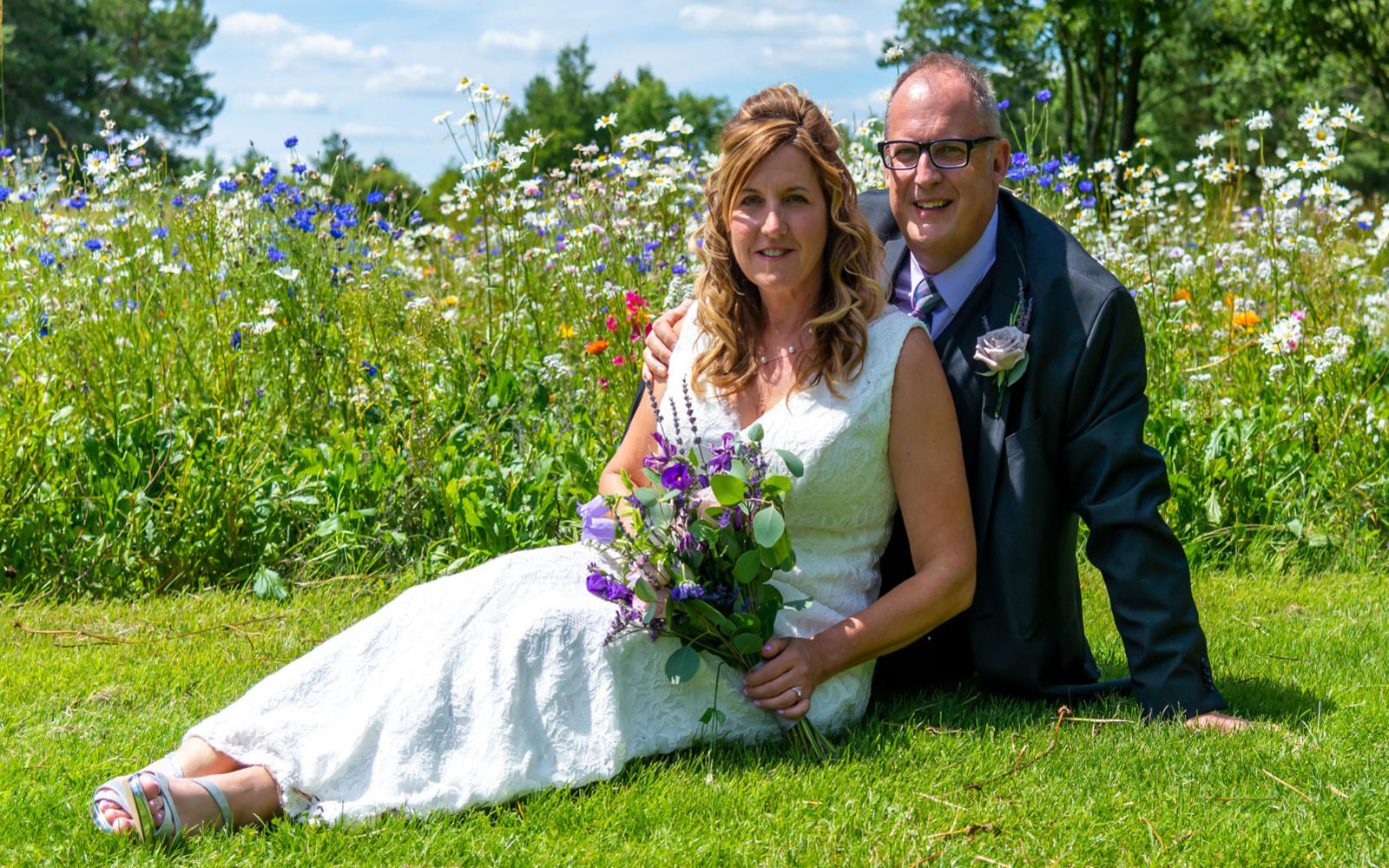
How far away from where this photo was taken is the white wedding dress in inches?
103

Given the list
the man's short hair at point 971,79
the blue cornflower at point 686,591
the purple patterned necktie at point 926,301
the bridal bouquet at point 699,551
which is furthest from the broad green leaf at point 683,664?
the man's short hair at point 971,79

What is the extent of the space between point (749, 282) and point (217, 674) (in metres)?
1.97

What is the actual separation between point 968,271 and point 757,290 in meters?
0.60

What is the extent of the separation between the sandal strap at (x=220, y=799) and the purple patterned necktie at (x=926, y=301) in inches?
80.5

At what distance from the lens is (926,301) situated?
11.0 ft

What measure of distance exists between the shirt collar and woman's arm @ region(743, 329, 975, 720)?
1.47ft

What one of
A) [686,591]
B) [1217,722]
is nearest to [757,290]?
[686,591]

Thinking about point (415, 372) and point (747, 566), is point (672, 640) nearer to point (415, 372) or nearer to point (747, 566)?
point (747, 566)

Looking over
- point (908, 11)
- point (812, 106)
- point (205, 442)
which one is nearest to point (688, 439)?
point (812, 106)

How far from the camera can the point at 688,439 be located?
3084mm

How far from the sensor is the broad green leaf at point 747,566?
106 inches

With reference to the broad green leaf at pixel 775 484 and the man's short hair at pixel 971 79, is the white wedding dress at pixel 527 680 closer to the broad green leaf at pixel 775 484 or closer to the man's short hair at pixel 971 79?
the broad green leaf at pixel 775 484

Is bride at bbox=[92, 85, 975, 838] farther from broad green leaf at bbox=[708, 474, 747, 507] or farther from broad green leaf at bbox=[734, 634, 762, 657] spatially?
broad green leaf at bbox=[708, 474, 747, 507]

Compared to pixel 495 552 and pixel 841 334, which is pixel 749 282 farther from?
pixel 495 552
